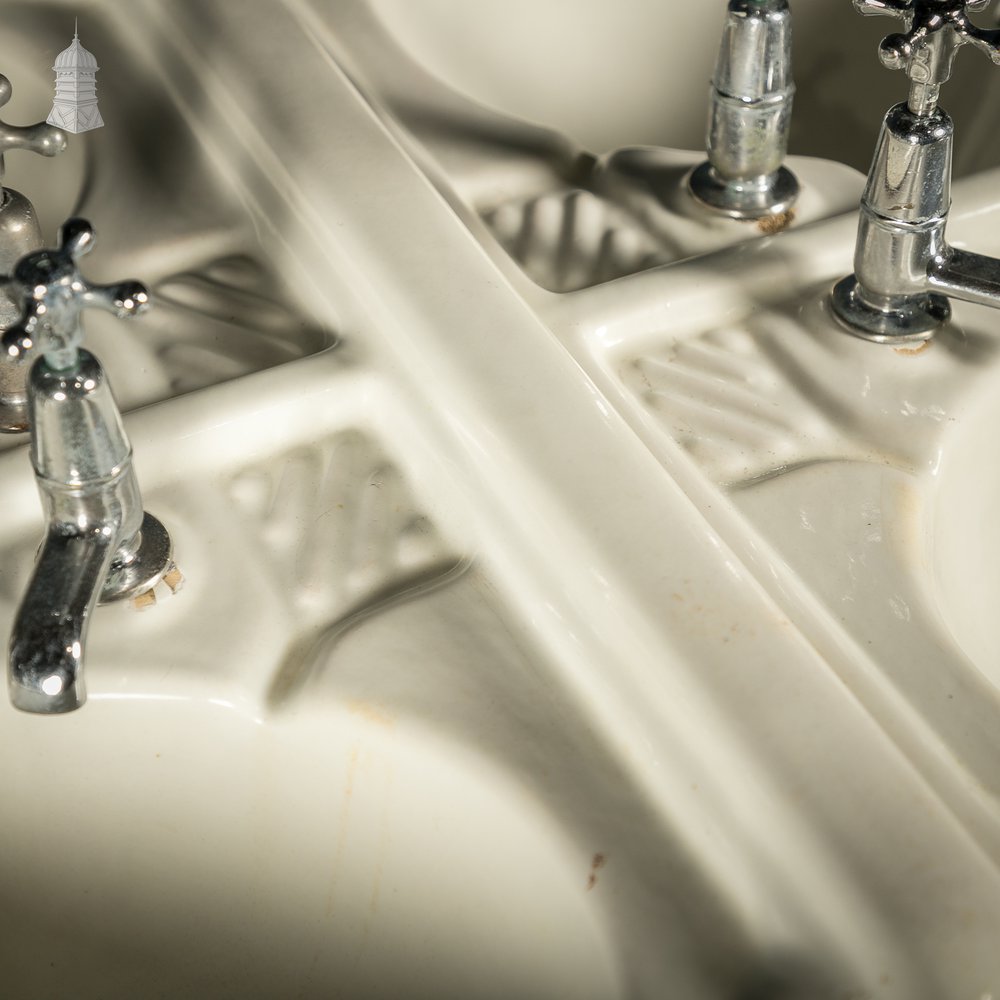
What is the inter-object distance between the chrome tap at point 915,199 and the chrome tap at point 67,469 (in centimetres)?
34

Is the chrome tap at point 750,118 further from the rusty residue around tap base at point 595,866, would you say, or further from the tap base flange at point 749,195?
the rusty residue around tap base at point 595,866

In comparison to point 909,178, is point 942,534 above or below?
below

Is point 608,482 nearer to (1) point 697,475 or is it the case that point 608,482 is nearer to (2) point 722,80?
(1) point 697,475

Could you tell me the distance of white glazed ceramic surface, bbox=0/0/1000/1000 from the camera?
0.42 meters

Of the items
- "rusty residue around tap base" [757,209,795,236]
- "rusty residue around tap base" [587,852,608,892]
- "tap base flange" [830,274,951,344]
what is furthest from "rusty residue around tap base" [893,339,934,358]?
"rusty residue around tap base" [587,852,608,892]

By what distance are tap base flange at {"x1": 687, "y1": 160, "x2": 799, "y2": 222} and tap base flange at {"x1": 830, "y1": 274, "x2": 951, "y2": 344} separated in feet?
0.29

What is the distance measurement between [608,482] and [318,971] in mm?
230

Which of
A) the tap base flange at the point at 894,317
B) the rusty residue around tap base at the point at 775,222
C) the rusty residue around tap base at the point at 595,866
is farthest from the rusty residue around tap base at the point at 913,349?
the rusty residue around tap base at the point at 595,866

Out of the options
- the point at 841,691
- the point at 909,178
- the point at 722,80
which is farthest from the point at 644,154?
the point at 841,691

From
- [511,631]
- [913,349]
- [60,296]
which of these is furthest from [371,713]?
[913,349]

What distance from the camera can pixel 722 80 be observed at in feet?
2.18

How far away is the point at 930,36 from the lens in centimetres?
53

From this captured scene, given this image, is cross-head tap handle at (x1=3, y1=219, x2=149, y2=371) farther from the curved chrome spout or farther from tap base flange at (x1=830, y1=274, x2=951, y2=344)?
tap base flange at (x1=830, y1=274, x2=951, y2=344)

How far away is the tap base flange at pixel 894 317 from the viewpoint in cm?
61
